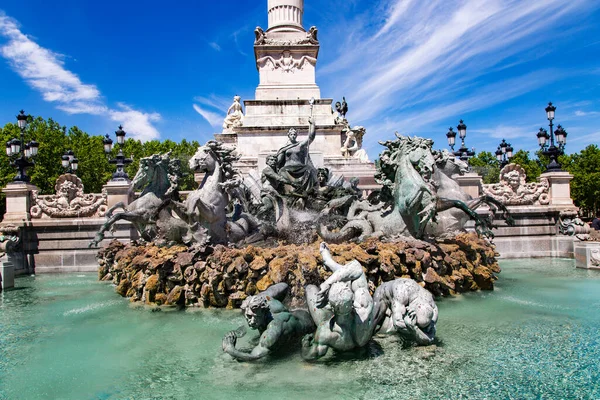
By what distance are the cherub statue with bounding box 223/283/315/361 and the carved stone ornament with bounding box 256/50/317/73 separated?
14.8 meters

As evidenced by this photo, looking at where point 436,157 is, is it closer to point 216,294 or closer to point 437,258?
point 437,258

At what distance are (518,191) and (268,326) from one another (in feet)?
44.4

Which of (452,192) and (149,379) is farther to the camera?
(452,192)

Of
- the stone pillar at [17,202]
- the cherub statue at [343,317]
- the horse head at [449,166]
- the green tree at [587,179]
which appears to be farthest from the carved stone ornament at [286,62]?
the green tree at [587,179]

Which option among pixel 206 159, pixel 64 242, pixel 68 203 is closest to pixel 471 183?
pixel 206 159

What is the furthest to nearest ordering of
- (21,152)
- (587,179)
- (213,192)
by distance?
(587,179)
(21,152)
(213,192)

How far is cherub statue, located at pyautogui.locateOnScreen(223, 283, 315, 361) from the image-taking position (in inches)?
174

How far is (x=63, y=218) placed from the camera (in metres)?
14.3

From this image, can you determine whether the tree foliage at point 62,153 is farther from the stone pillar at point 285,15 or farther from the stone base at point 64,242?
the stone base at point 64,242

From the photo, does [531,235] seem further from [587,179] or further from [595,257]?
[587,179]

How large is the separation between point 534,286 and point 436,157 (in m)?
3.29

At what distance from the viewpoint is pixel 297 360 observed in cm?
453

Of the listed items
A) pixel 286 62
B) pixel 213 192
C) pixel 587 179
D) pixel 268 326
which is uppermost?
pixel 286 62

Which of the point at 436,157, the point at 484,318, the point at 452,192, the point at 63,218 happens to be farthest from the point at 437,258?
the point at 63,218
